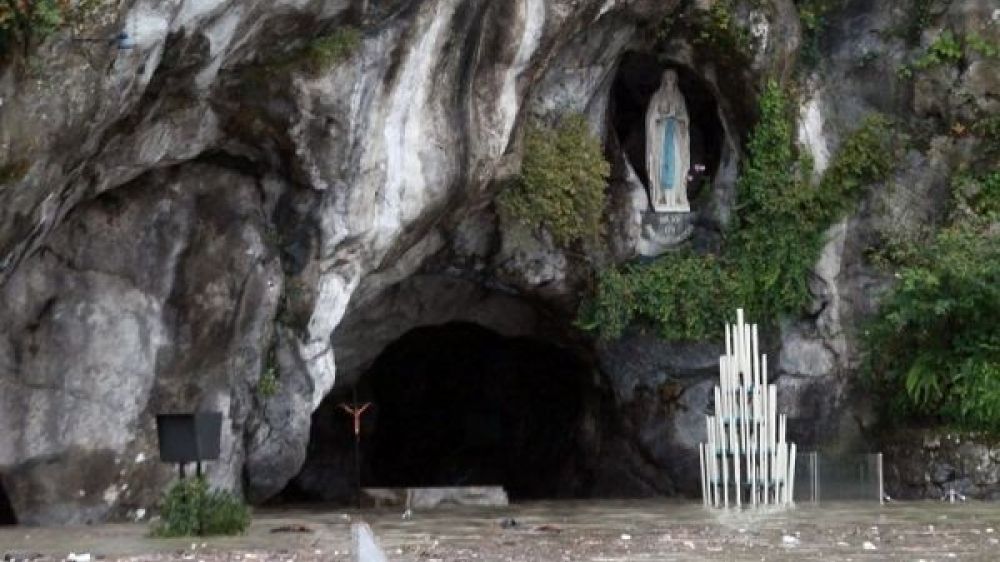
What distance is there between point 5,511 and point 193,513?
342 centimetres

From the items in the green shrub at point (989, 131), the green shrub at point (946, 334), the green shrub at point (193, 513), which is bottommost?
the green shrub at point (193, 513)

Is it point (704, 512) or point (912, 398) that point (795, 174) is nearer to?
point (912, 398)

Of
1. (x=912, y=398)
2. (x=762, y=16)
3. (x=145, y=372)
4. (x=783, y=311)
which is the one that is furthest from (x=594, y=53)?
(x=145, y=372)

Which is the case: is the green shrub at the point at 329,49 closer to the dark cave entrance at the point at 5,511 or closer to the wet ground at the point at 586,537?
the wet ground at the point at 586,537

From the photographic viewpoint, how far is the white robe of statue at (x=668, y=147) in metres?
23.4

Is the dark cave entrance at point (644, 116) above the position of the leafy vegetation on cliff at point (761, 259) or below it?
above

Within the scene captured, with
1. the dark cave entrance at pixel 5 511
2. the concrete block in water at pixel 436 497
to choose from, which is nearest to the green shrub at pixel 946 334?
the concrete block in water at pixel 436 497

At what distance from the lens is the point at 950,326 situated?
22.2m

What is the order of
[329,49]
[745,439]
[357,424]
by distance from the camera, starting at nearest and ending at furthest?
Result: 1. [329,49]
2. [745,439]
3. [357,424]

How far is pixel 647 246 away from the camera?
23.2 meters

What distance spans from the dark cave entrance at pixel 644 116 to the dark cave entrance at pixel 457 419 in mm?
3443

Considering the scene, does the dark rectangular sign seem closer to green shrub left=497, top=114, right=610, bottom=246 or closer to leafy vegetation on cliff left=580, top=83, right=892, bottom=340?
green shrub left=497, top=114, right=610, bottom=246

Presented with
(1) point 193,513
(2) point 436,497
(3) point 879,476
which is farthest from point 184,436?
(3) point 879,476

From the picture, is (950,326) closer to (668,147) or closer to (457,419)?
(668,147)
